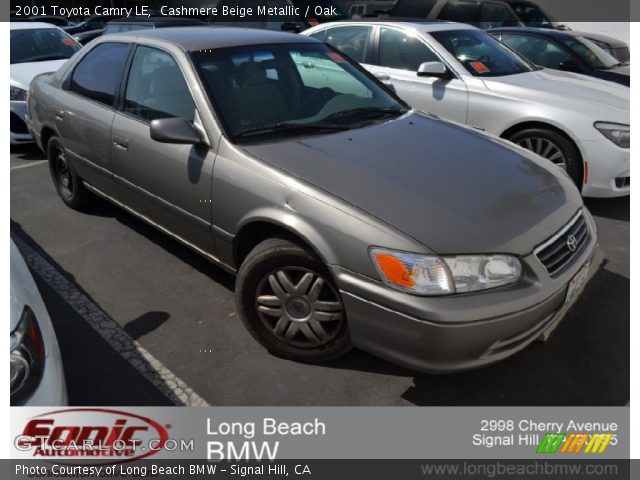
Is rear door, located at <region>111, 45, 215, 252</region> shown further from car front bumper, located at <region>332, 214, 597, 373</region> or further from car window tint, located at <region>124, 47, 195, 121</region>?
car front bumper, located at <region>332, 214, 597, 373</region>

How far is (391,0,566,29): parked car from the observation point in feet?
31.1

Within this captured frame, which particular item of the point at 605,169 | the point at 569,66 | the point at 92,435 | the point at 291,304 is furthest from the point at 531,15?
the point at 92,435

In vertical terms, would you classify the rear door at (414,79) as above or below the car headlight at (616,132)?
above

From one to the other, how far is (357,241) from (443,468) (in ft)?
3.50

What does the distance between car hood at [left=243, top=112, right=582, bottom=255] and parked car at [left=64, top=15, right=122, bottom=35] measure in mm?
16388

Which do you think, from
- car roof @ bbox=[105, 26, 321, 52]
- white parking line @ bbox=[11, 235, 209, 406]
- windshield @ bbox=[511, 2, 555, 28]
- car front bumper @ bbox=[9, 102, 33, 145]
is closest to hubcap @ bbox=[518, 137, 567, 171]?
car roof @ bbox=[105, 26, 321, 52]

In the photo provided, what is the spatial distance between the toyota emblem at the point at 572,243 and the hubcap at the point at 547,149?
7.16 feet

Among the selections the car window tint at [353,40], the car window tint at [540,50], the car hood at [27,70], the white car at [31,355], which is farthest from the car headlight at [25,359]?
the car window tint at [540,50]

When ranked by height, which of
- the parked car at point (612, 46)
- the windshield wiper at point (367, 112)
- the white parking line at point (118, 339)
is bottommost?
the white parking line at point (118, 339)

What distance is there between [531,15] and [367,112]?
9195 mm

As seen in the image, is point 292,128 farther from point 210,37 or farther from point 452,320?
point 452,320

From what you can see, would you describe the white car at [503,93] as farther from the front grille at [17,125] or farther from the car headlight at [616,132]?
the front grille at [17,125]

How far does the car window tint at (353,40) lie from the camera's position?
5.71m

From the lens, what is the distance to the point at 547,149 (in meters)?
4.60
